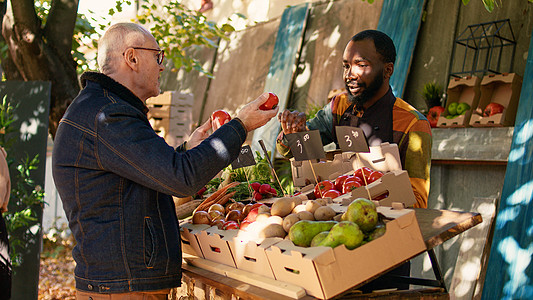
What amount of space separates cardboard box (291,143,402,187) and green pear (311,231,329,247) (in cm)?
53

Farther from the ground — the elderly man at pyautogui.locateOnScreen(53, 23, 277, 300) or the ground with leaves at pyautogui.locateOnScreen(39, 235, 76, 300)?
the elderly man at pyautogui.locateOnScreen(53, 23, 277, 300)

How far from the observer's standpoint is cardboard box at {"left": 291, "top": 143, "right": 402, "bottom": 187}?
2.39 metres

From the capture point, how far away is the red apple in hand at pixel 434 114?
4.66m

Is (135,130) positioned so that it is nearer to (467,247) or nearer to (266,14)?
(467,247)

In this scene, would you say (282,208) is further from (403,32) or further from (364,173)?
(403,32)

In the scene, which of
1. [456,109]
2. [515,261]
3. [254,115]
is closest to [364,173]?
[254,115]

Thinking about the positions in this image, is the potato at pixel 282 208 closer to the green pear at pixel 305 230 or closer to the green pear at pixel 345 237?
the green pear at pixel 305 230

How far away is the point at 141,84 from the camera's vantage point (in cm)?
212

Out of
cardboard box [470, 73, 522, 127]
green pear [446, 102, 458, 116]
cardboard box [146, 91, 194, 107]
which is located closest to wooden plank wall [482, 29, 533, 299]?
cardboard box [470, 73, 522, 127]

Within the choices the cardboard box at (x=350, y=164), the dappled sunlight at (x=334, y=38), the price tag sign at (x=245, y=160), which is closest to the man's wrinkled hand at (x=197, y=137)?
the price tag sign at (x=245, y=160)

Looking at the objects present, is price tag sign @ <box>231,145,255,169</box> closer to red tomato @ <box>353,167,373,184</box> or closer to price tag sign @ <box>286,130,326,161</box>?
price tag sign @ <box>286,130,326,161</box>

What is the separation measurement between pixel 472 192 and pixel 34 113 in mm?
4166

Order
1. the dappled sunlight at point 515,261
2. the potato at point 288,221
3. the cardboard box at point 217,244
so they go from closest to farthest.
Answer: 1. the potato at point 288,221
2. the cardboard box at point 217,244
3. the dappled sunlight at point 515,261

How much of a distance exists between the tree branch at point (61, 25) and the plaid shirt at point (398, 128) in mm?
3255
